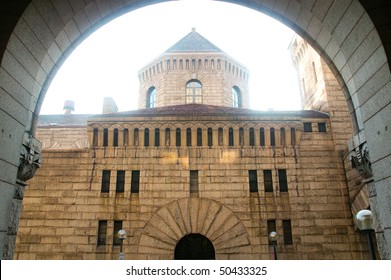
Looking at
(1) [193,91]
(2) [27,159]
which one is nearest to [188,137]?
(2) [27,159]

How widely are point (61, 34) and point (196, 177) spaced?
40.3ft

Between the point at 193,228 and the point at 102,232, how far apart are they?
16.0ft

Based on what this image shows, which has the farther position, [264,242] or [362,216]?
[264,242]

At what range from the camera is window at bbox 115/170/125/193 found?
16.8 meters

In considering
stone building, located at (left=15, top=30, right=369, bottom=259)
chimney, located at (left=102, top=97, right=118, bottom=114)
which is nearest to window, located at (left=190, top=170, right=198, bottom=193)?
stone building, located at (left=15, top=30, right=369, bottom=259)

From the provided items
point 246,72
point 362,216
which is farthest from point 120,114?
point 246,72

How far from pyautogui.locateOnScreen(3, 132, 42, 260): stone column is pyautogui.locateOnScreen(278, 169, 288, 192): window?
14015mm

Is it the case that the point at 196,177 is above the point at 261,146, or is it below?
below

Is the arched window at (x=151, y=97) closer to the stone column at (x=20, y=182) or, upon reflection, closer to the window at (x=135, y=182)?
the window at (x=135, y=182)

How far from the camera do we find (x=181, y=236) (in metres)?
15.9

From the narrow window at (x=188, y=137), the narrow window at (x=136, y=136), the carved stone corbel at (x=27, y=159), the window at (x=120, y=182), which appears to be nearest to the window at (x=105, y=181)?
the window at (x=120, y=182)

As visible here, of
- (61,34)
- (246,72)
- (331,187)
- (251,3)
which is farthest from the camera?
(246,72)
